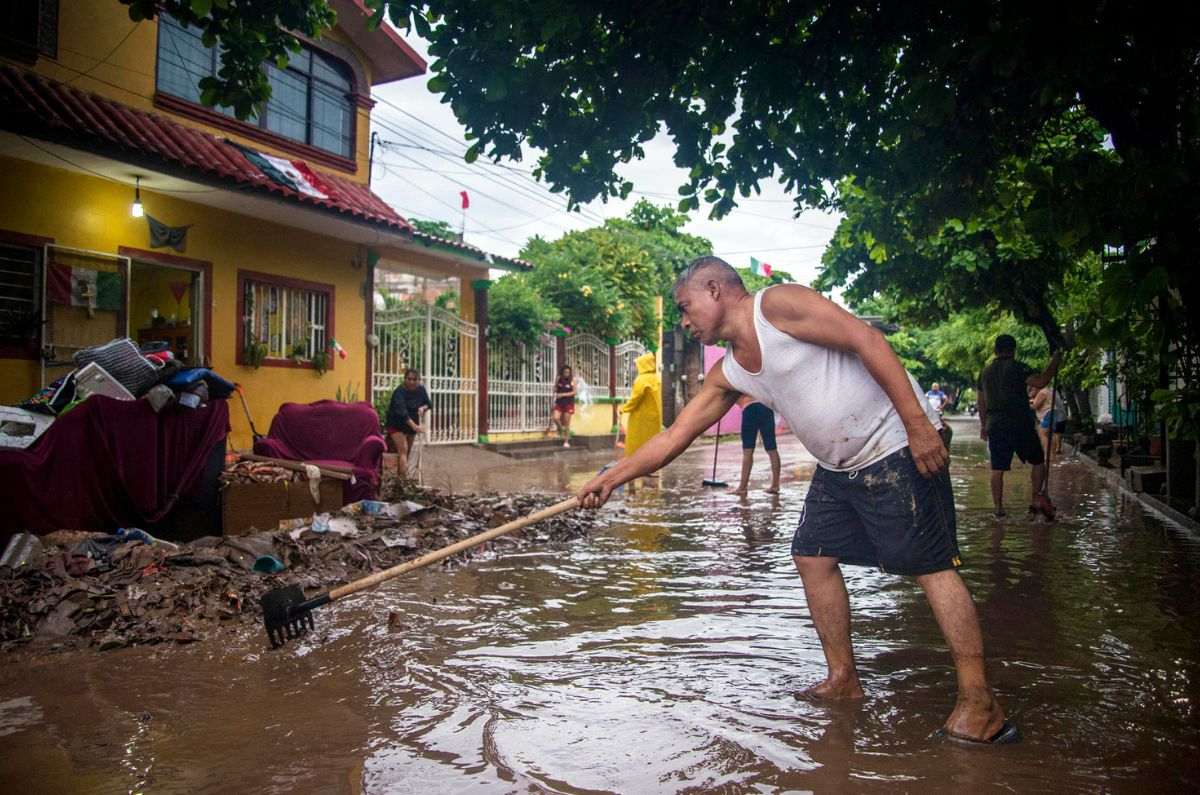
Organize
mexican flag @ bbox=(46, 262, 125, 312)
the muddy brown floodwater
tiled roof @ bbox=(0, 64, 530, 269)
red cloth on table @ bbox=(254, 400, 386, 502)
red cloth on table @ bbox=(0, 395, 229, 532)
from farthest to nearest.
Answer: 1. mexican flag @ bbox=(46, 262, 125, 312)
2. tiled roof @ bbox=(0, 64, 530, 269)
3. red cloth on table @ bbox=(254, 400, 386, 502)
4. red cloth on table @ bbox=(0, 395, 229, 532)
5. the muddy brown floodwater

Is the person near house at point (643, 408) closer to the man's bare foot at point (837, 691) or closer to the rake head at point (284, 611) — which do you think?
the rake head at point (284, 611)

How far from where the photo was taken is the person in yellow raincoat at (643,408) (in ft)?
36.5

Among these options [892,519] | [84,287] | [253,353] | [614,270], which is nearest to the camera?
[892,519]

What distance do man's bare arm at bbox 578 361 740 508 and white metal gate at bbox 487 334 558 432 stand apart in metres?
14.1

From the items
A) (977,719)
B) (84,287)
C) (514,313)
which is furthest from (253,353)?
(977,719)

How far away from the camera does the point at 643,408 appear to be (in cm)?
1126

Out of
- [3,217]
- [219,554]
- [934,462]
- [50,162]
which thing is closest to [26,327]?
[3,217]

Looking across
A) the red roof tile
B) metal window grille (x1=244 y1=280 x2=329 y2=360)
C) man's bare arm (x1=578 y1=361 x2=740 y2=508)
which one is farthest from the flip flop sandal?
metal window grille (x1=244 y1=280 x2=329 y2=360)

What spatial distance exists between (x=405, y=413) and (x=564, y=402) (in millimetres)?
7578

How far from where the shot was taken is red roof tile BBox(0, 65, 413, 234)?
8.37 m

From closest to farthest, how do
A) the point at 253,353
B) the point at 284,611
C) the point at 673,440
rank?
the point at 673,440 < the point at 284,611 < the point at 253,353

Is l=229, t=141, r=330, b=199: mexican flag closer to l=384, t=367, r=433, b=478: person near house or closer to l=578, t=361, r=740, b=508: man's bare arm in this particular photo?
l=384, t=367, r=433, b=478: person near house

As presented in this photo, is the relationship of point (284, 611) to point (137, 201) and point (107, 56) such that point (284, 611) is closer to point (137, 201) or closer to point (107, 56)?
point (137, 201)

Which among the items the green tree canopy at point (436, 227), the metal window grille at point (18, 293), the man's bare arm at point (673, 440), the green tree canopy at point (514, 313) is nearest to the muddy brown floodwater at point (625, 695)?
the man's bare arm at point (673, 440)
